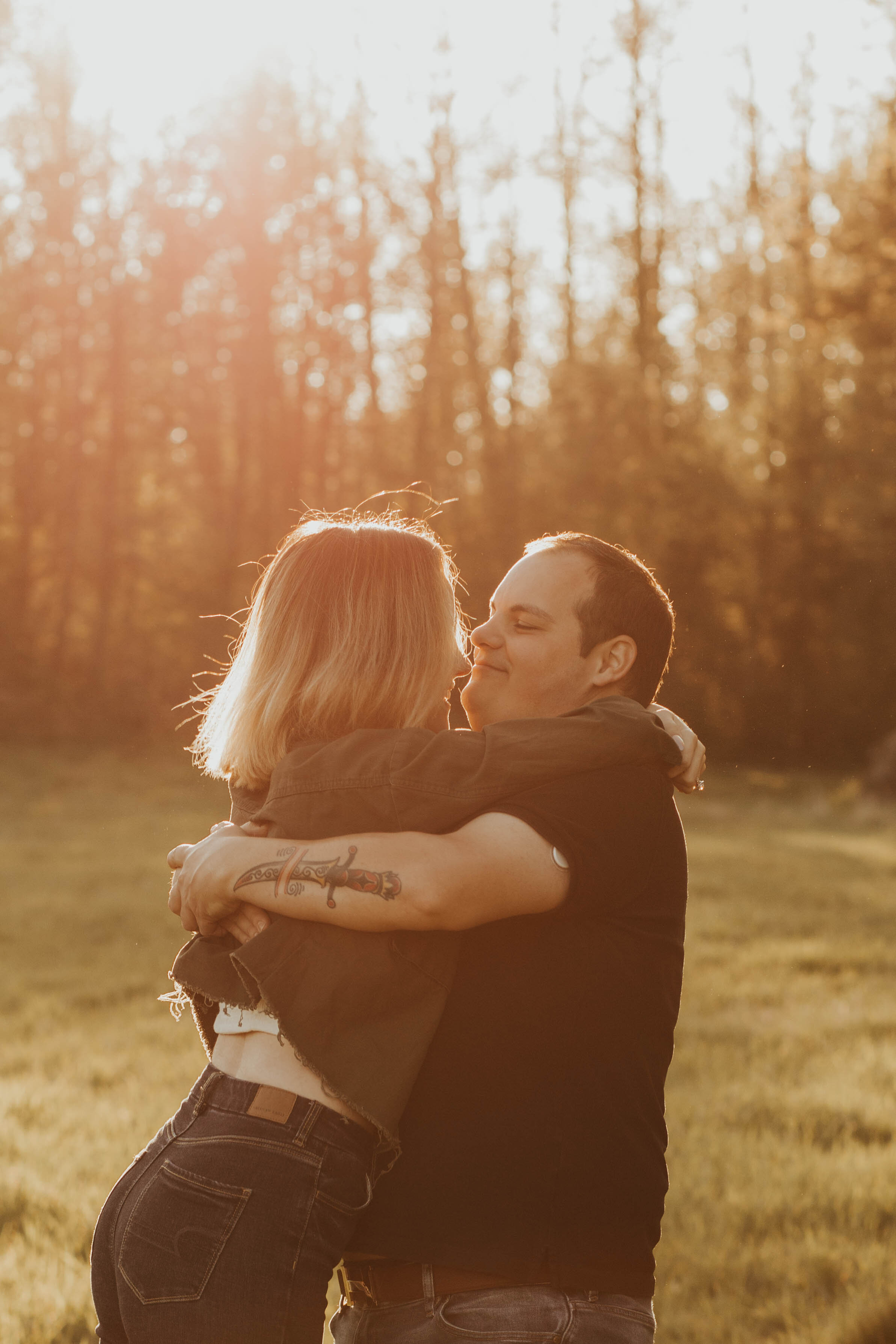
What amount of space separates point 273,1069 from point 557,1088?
Result: 1.48 feet

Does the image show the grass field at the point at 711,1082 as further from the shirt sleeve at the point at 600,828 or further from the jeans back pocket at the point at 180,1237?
the shirt sleeve at the point at 600,828

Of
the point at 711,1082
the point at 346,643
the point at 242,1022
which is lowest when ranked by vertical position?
the point at 711,1082

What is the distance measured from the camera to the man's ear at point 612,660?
8.19 ft

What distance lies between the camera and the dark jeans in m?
1.90

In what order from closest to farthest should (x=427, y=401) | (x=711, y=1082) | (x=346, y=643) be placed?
(x=346, y=643) < (x=711, y=1082) < (x=427, y=401)

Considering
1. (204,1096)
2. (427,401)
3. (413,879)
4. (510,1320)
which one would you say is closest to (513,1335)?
(510,1320)

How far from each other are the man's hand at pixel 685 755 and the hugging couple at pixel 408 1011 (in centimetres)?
10

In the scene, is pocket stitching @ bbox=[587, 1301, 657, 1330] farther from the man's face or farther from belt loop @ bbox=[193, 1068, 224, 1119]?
the man's face

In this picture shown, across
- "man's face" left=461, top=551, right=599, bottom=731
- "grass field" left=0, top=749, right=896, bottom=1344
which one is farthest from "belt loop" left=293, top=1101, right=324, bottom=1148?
"grass field" left=0, top=749, right=896, bottom=1344

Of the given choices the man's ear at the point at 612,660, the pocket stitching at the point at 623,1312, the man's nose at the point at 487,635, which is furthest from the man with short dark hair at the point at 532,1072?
the man's nose at the point at 487,635

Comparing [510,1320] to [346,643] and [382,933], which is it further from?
[346,643]

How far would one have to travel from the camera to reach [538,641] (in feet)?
8.36

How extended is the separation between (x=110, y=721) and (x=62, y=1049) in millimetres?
20294

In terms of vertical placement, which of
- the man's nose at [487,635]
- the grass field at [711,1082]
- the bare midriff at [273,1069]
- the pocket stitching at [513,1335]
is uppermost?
the man's nose at [487,635]
